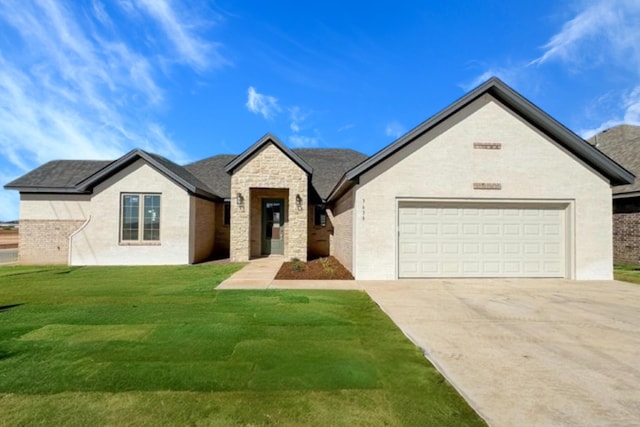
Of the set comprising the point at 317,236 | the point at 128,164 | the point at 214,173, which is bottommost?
the point at 317,236

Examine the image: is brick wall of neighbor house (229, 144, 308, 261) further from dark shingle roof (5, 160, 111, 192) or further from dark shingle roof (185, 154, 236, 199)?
dark shingle roof (5, 160, 111, 192)

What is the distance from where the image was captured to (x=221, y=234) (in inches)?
701

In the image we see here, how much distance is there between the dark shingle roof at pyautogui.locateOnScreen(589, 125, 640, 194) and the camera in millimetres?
14740

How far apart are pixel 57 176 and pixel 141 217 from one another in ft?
18.4

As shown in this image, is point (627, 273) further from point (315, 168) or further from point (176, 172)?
point (176, 172)

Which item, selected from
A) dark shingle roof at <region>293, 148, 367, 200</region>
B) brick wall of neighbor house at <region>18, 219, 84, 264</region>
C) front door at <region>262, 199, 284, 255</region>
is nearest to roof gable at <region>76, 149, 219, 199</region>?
brick wall of neighbor house at <region>18, 219, 84, 264</region>

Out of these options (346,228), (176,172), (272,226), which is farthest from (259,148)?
(346,228)

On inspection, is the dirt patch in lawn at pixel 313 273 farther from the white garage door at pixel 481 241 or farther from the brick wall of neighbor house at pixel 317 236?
the brick wall of neighbor house at pixel 317 236

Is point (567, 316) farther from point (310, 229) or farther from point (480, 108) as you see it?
point (310, 229)

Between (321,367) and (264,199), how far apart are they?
44.3 feet

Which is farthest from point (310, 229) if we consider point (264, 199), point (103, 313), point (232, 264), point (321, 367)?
point (321, 367)

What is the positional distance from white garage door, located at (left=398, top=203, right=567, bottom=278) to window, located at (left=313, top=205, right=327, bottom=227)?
8.13 meters

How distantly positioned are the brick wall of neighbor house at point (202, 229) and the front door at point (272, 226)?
9.27 ft

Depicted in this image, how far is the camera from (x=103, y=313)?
6285 mm
